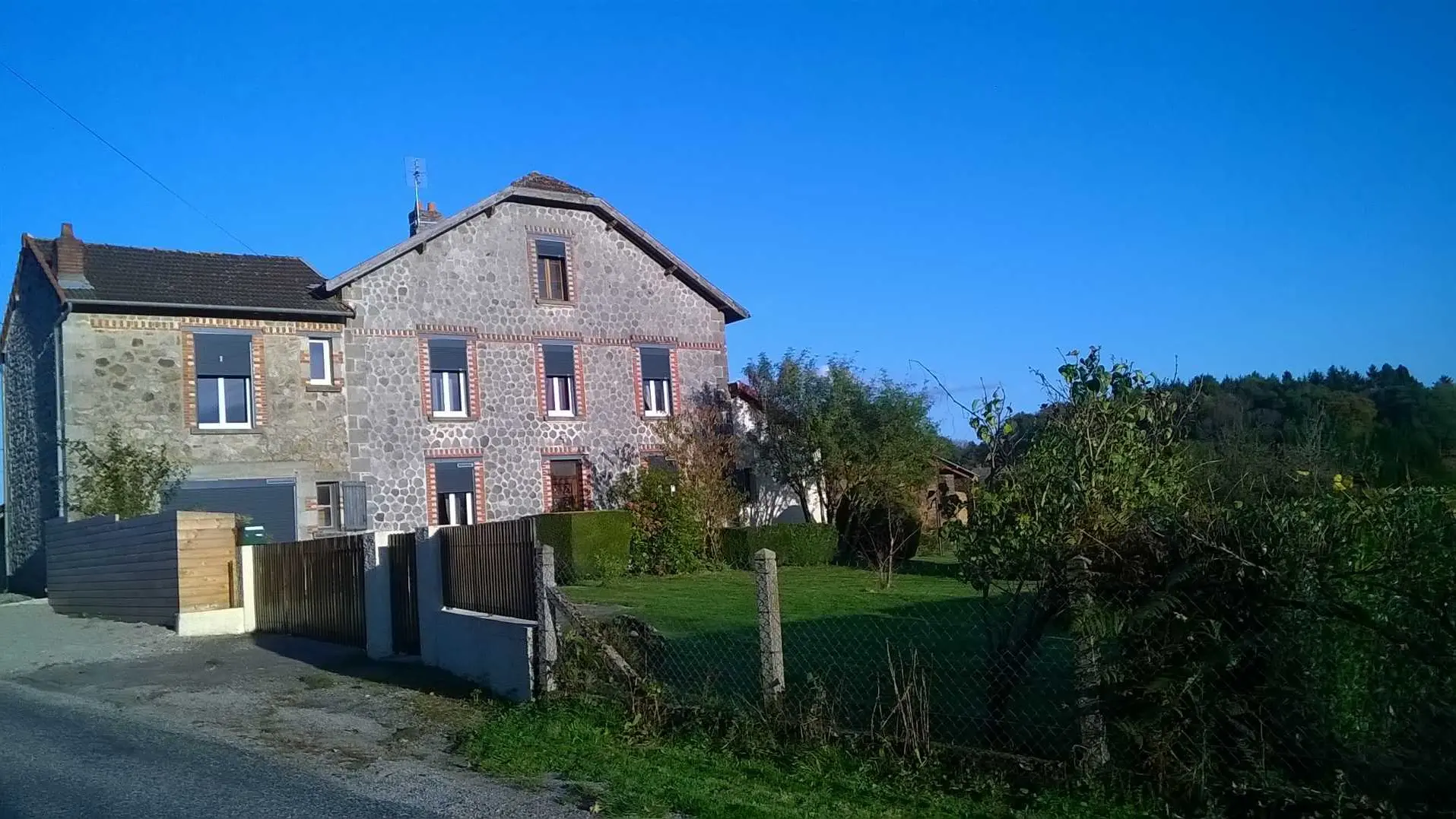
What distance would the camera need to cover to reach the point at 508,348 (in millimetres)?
28781

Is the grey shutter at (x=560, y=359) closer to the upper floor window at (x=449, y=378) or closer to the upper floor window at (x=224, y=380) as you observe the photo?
the upper floor window at (x=449, y=378)

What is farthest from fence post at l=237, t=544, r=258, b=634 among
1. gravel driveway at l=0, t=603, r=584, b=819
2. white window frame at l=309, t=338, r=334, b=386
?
white window frame at l=309, t=338, r=334, b=386

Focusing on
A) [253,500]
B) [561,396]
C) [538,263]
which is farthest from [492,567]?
[538,263]

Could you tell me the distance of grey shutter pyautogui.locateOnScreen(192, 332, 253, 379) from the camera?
984 inches

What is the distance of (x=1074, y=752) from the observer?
595cm

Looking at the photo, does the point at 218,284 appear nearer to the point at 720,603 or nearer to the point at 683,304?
the point at 683,304

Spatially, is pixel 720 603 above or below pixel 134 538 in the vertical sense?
below

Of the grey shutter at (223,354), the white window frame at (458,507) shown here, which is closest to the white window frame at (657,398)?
the white window frame at (458,507)

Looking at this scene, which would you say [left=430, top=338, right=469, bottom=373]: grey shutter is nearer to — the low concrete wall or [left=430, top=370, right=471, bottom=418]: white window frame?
[left=430, top=370, right=471, bottom=418]: white window frame

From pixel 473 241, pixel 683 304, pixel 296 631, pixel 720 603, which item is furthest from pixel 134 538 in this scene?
pixel 683 304

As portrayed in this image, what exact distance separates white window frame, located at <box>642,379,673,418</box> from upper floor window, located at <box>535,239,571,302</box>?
10.9ft

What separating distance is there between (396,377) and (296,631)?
459 inches

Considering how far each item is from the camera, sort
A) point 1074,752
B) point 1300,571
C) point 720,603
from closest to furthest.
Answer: point 1300,571 → point 1074,752 → point 720,603

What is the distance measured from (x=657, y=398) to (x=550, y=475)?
12.7 feet
